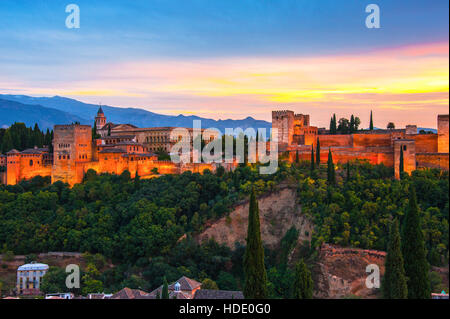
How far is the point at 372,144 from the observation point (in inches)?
1710

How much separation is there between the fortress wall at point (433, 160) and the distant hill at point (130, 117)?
65.1 ft

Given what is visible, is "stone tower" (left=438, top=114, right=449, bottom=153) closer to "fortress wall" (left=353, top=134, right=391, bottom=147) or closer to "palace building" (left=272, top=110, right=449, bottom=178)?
"palace building" (left=272, top=110, right=449, bottom=178)

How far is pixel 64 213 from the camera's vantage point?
138ft

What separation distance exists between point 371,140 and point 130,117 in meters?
101

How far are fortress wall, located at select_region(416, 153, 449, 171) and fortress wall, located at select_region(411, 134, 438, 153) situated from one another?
104cm

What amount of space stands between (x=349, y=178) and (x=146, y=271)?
46.9 ft

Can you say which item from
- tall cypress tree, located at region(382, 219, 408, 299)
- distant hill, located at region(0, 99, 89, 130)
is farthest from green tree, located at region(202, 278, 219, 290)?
distant hill, located at region(0, 99, 89, 130)

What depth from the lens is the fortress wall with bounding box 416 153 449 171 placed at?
3831cm

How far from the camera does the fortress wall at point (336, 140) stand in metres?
44.7

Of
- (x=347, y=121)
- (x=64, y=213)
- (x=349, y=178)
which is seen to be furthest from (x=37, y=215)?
(x=347, y=121)

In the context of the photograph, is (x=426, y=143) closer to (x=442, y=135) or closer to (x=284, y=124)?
(x=442, y=135)

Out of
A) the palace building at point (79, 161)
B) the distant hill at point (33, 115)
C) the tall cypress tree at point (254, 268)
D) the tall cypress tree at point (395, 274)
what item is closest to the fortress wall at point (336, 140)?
the palace building at point (79, 161)

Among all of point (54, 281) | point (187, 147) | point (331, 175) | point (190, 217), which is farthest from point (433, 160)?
point (54, 281)
